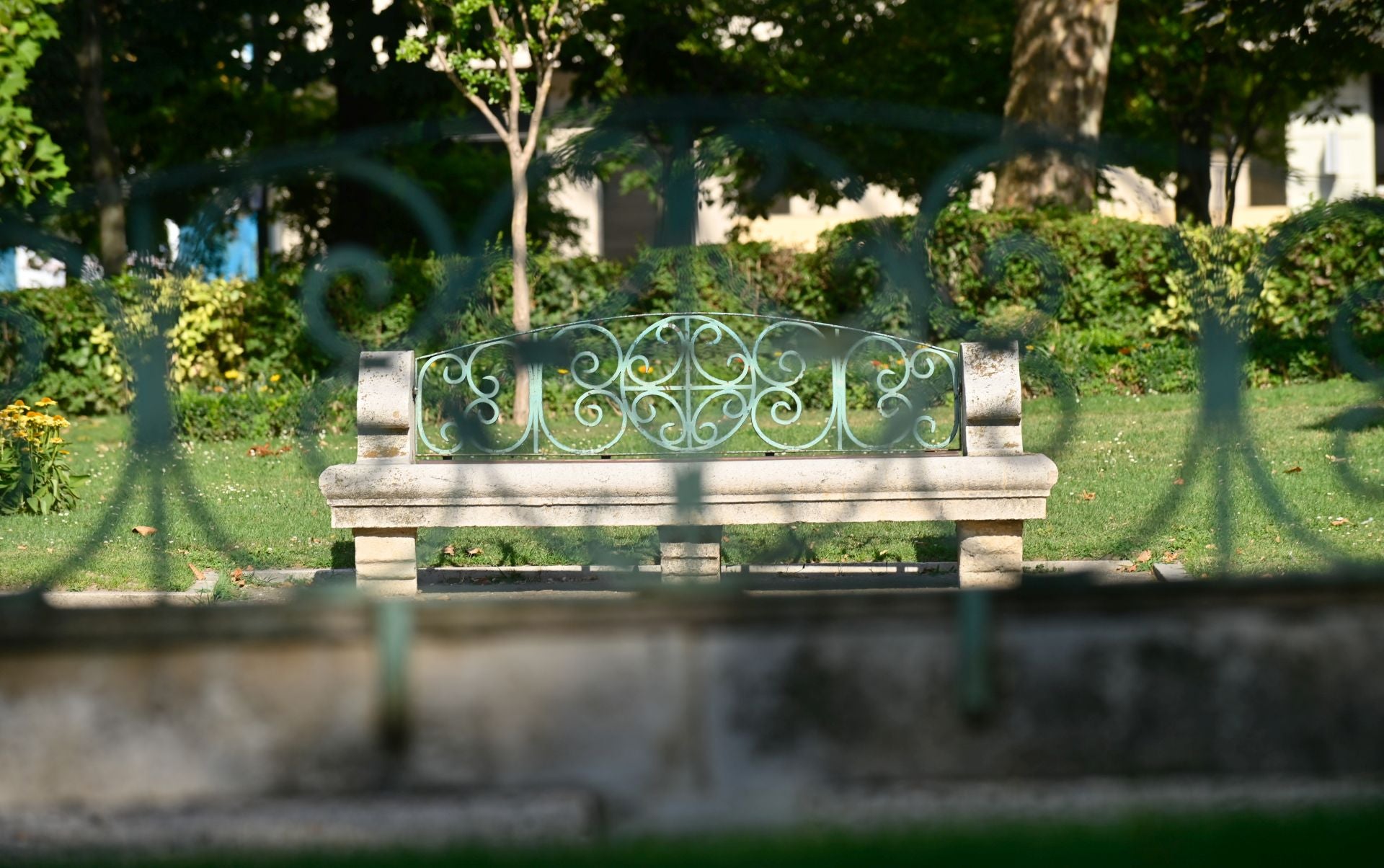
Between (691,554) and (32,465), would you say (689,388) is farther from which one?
(32,465)

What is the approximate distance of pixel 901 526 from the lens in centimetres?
672

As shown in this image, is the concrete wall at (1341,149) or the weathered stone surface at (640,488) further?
the concrete wall at (1341,149)

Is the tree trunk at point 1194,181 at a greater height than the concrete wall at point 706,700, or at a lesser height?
greater

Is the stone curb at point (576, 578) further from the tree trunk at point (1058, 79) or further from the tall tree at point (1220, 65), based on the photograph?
the tall tree at point (1220, 65)

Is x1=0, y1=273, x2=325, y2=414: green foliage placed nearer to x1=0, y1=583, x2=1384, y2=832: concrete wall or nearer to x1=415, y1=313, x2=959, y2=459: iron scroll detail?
x1=415, y1=313, x2=959, y2=459: iron scroll detail

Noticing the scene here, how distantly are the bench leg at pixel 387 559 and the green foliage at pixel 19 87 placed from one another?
5785 millimetres

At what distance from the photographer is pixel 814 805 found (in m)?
2.44

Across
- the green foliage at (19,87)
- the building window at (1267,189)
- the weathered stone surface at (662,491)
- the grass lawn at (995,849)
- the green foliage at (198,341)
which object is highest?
the building window at (1267,189)

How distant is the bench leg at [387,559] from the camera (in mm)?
4996

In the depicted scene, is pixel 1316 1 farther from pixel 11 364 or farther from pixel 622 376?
pixel 11 364

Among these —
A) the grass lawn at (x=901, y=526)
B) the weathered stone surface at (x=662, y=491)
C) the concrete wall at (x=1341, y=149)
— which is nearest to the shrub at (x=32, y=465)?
the grass lawn at (x=901, y=526)

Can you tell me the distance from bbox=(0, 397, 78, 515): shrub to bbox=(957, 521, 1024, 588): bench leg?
426 centimetres

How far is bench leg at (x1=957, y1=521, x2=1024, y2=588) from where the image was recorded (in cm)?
515

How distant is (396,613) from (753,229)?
19093 mm
